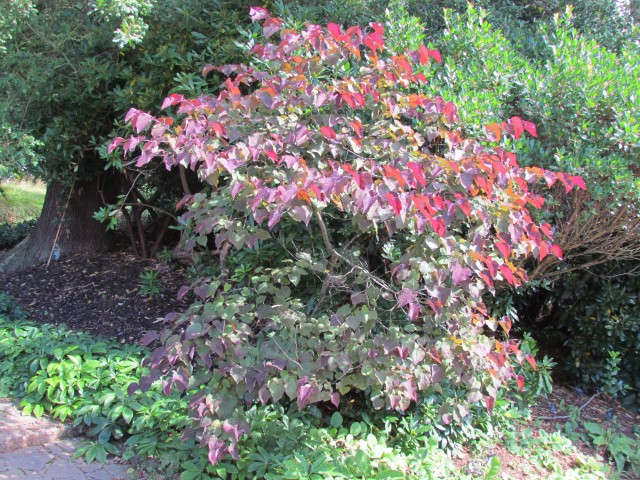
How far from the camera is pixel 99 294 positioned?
546cm

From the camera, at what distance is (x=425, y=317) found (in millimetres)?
2842

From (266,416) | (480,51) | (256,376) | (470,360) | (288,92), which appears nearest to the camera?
(256,376)

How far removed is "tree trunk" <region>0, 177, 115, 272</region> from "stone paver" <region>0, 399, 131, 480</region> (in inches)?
127

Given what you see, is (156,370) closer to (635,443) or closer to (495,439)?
(495,439)

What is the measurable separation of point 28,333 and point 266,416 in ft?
7.57

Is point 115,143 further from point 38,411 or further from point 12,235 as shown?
point 12,235

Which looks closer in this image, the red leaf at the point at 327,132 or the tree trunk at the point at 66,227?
the red leaf at the point at 327,132

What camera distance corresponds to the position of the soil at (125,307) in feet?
12.9

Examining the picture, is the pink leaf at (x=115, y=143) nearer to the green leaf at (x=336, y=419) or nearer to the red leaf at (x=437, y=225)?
the red leaf at (x=437, y=225)

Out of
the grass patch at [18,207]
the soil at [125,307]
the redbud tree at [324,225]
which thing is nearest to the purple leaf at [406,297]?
the redbud tree at [324,225]

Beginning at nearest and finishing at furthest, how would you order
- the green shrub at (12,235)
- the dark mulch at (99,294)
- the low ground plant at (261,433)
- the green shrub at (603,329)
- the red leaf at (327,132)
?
the red leaf at (327,132)
the low ground plant at (261,433)
the green shrub at (603,329)
the dark mulch at (99,294)
the green shrub at (12,235)

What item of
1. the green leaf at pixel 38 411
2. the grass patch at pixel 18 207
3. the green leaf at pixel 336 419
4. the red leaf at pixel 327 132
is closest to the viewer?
the red leaf at pixel 327 132

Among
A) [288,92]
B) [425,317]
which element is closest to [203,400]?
[425,317]

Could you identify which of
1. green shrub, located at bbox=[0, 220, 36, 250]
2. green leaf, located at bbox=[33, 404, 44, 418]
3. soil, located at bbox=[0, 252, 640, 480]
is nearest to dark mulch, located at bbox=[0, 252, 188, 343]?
soil, located at bbox=[0, 252, 640, 480]
